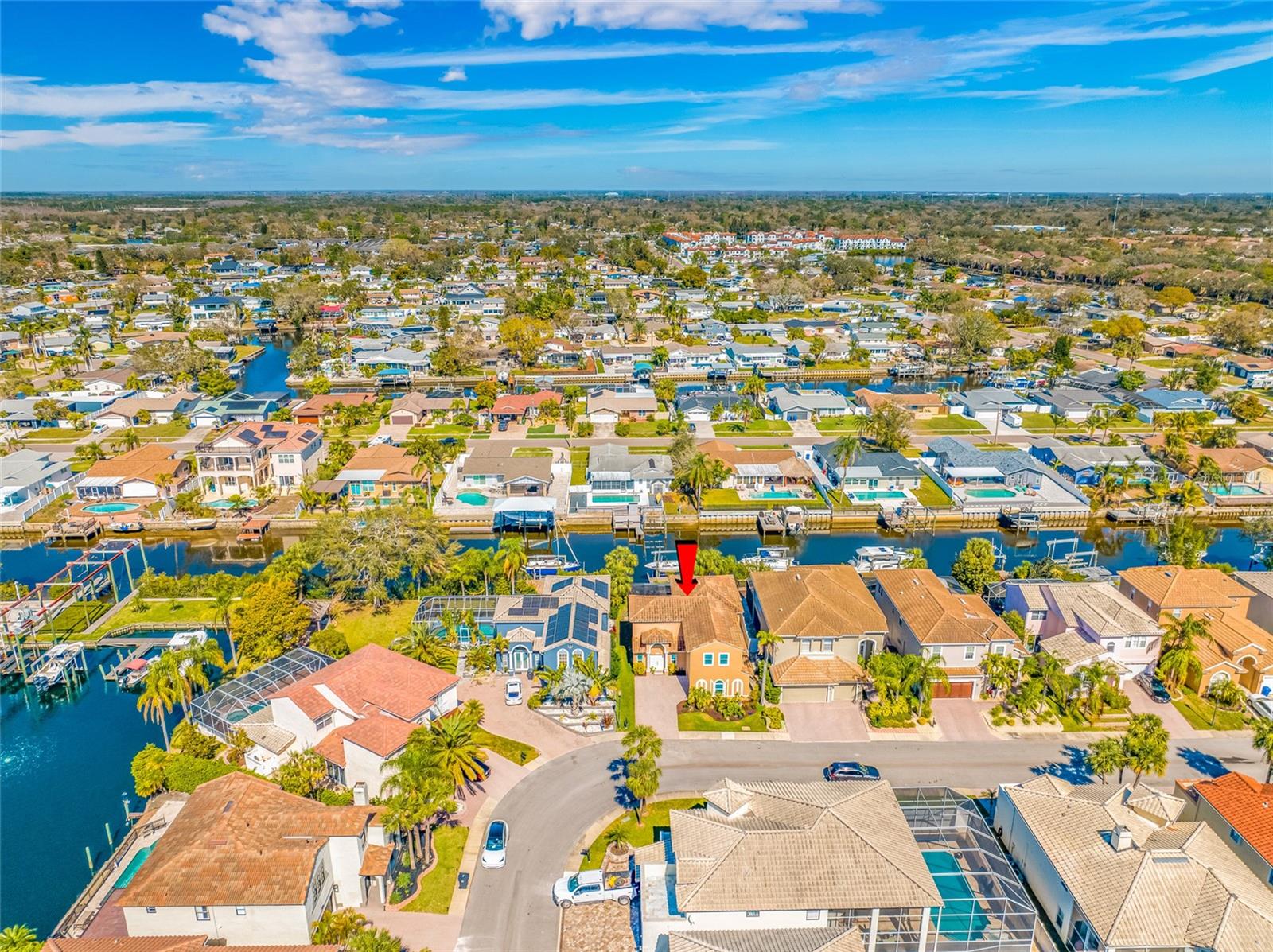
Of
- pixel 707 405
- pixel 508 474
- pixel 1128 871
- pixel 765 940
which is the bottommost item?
pixel 765 940

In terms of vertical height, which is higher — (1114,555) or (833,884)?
(833,884)

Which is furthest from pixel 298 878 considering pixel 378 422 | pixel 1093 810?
pixel 378 422

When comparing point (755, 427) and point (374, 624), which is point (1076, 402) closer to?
point (755, 427)

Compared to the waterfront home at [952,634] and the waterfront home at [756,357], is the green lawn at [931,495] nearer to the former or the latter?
the waterfront home at [952,634]

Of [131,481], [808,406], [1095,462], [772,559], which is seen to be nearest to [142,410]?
[131,481]

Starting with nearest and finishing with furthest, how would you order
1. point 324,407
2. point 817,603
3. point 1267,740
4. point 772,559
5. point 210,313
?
1. point 1267,740
2. point 817,603
3. point 772,559
4. point 324,407
5. point 210,313

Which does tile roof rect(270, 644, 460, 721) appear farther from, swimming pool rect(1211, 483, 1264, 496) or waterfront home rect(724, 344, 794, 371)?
waterfront home rect(724, 344, 794, 371)

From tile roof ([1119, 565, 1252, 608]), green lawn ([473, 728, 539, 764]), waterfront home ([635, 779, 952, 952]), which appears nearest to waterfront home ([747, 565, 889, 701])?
waterfront home ([635, 779, 952, 952])

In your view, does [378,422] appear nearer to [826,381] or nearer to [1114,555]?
[826,381]
